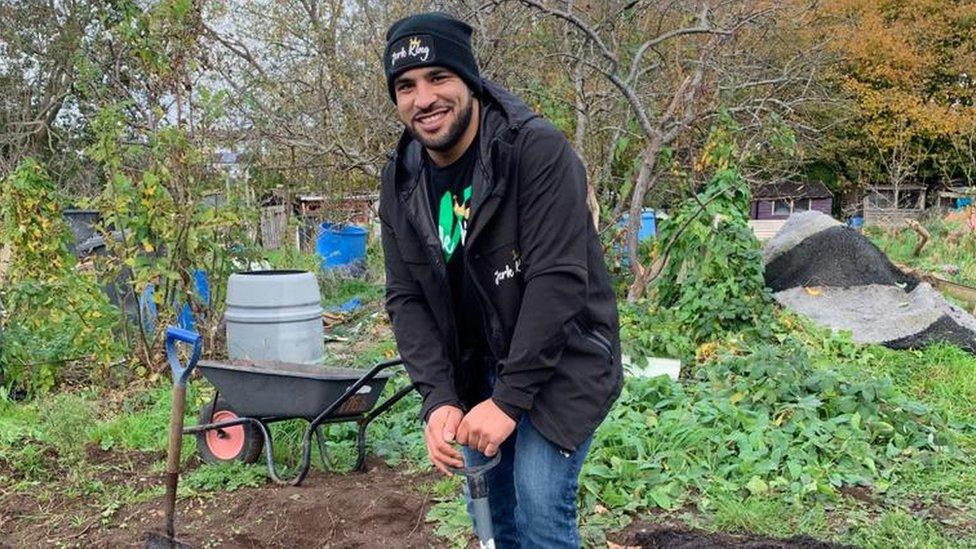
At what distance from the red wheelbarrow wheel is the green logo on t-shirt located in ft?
7.65

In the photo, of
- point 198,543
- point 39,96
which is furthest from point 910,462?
point 39,96

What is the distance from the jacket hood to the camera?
5.98 ft

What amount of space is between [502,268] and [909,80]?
25423mm

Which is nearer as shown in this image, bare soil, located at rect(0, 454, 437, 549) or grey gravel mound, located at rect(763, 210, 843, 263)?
bare soil, located at rect(0, 454, 437, 549)

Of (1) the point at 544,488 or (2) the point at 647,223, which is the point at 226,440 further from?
(2) the point at 647,223

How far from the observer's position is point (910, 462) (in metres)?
3.71

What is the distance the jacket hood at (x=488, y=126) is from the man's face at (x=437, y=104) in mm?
57

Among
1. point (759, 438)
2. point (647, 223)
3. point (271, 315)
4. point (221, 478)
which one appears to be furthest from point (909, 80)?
point (221, 478)

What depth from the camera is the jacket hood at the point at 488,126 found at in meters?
1.82

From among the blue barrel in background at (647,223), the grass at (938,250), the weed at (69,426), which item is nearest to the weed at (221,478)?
the weed at (69,426)

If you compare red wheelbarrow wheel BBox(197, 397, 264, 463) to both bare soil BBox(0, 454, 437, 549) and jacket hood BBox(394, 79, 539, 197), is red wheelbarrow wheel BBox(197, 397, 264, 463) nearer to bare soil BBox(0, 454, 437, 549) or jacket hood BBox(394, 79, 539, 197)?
bare soil BBox(0, 454, 437, 549)

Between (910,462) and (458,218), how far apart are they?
9.49 feet

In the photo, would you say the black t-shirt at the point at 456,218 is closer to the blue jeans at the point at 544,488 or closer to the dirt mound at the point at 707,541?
the blue jeans at the point at 544,488

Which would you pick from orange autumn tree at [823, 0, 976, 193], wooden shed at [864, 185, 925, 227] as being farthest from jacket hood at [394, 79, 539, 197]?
→ orange autumn tree at [823, 0, 976, 193]
